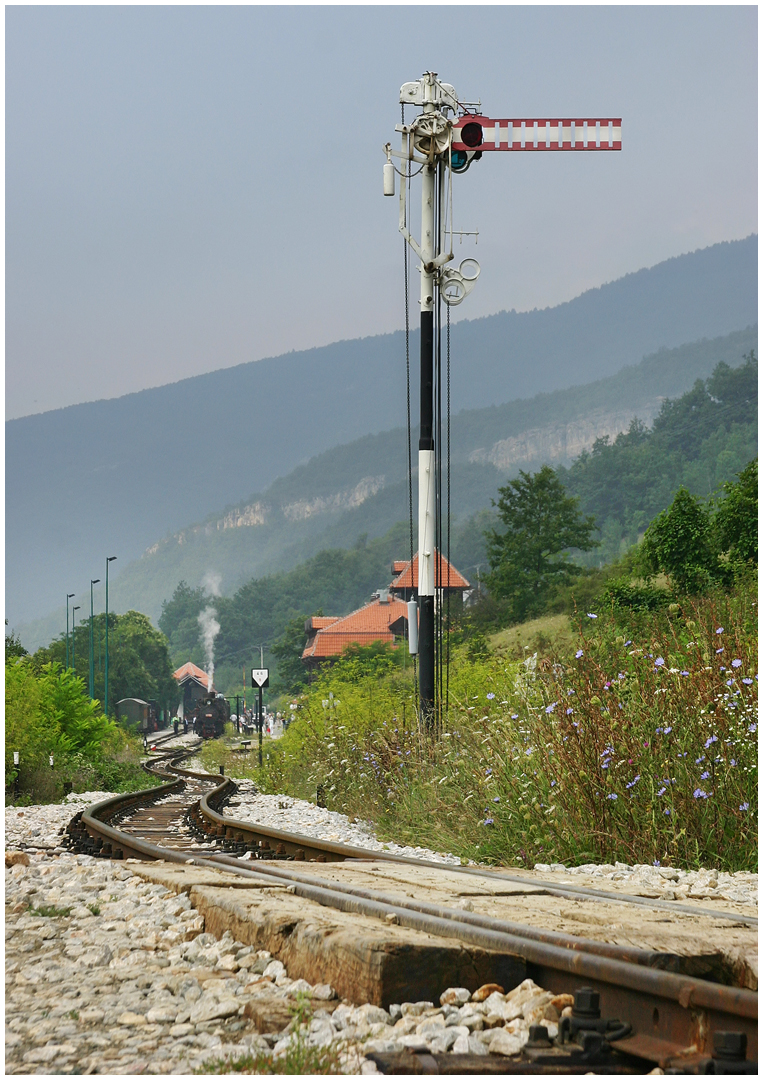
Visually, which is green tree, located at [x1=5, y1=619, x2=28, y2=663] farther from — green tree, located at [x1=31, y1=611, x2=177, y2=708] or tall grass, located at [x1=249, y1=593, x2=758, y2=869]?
tall grass, located at [x1=249, y1=593, x2=758, y2=869]

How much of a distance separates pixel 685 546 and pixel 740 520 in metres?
4.19

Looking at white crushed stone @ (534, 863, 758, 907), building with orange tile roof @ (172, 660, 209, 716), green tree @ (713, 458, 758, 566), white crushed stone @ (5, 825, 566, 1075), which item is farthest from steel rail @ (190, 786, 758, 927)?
building with orange tile roof @ (172, 660, 209, 716)

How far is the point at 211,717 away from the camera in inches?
→ 2653

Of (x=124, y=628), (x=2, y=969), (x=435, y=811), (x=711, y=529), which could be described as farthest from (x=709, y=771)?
(x=124, y=628)

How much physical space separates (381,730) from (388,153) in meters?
7.85

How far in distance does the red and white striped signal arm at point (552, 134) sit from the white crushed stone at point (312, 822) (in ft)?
31.6

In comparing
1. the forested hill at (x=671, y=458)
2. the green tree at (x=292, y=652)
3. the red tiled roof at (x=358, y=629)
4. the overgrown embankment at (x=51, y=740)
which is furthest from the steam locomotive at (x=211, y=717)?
the forested hill at (x=671, y=458)

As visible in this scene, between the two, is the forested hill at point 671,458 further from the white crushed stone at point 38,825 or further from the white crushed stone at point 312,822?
the white crushed stone at point 38,825

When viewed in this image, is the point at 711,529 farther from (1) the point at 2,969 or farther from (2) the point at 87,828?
(1) the point at 2,969

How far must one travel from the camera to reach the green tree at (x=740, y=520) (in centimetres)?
3692

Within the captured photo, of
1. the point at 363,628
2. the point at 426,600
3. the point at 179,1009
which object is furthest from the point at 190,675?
the point at 179,1009

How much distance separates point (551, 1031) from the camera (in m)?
2.95

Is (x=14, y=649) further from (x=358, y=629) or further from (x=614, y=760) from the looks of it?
(x=358, y=629)

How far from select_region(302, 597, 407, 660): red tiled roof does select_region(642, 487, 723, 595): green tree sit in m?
49.3
